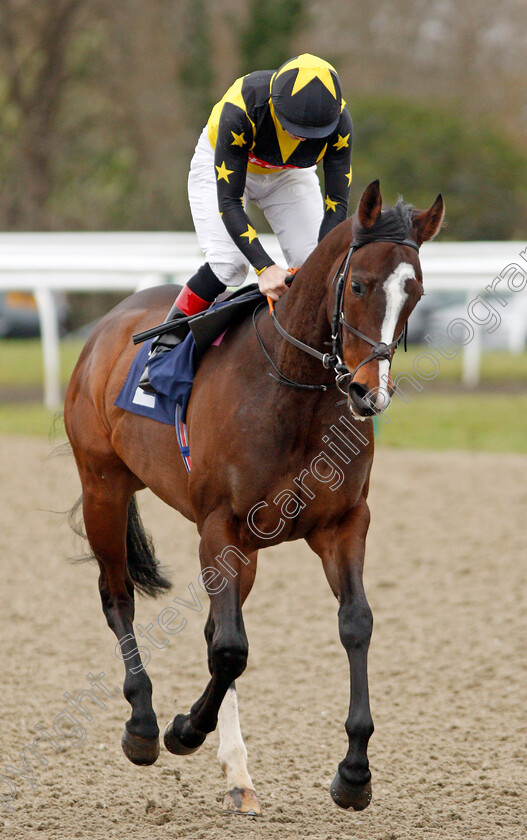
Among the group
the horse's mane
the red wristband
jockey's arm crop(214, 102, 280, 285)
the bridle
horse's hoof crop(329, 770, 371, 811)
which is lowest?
horse's hoof crop(329, 770, 371, 811)

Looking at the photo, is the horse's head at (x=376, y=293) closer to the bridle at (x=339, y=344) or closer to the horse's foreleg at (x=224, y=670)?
the bridle at (x=339, y=344)

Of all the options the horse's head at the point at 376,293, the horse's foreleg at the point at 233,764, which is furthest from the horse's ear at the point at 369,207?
the horse's foreleg at the point at 233,764

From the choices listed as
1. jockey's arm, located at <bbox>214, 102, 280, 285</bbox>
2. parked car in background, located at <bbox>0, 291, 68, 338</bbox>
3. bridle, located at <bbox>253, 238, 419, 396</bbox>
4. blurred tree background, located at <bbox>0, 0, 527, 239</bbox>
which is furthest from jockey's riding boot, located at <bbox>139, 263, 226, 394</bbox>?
blurred tree background, located at <bbox>0, 0, 527, 239</bbox>

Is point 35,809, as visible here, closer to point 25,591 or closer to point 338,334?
point 338,334

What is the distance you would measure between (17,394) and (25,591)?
6422 millimetres

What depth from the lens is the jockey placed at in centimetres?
342

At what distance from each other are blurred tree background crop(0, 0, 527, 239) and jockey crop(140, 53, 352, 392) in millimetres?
18784

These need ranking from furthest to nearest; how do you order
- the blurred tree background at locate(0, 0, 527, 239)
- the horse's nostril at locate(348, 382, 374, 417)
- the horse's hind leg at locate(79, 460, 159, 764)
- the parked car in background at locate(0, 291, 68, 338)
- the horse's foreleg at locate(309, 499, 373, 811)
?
the blurred tree background at locate(0, 0, 527, 239) → the parked car in background at locate(0, 291, 68, 338) → the horse's hind leg at locate(79, 460, 159, 764) → the horse's foreleg at locate(309, 499, 373, 811) → the horse's nostril at locate(348, 382, 374, 417)

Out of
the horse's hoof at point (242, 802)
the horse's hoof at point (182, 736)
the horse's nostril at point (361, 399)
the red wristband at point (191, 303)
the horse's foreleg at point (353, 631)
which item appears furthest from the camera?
the red wristband at point (191, 303)

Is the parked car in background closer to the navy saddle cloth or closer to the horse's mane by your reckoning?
the navy saddle cloth

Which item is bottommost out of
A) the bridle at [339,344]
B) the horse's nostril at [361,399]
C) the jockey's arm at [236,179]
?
the horse's nostril at [361,399]

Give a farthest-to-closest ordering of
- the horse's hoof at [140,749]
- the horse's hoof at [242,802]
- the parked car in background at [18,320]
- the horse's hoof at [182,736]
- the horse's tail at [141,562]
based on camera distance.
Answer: the parked car in background at [18,320] < the horse's tail at [141,562] < the horse's hoof at [140,749] < the horse's hoof at [182,736] < the horse's hoof at [242,802]

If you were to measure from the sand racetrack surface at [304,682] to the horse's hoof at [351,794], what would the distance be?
0.14m

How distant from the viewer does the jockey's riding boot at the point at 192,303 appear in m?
3.96
